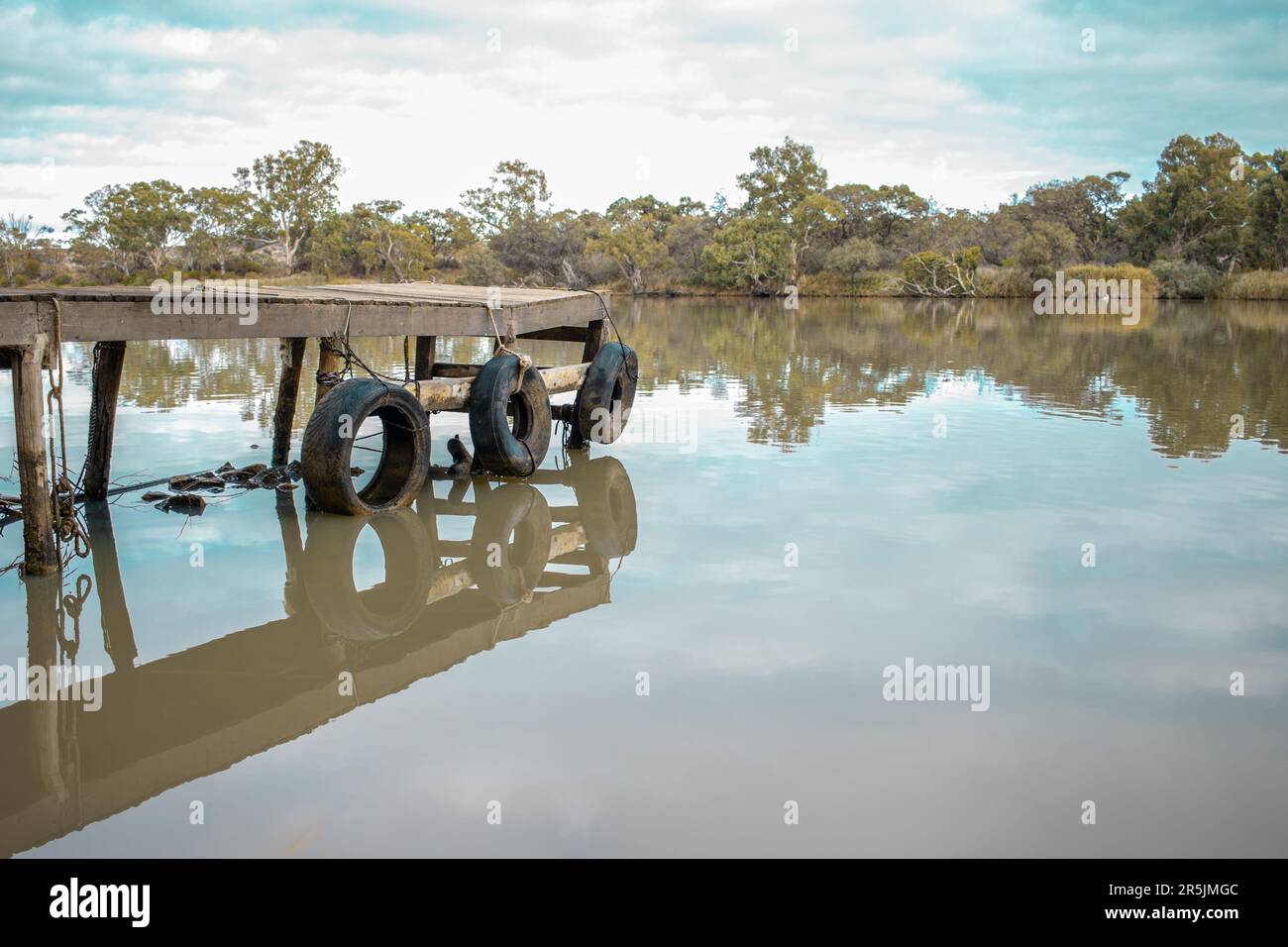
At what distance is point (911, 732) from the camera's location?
4.41 metres

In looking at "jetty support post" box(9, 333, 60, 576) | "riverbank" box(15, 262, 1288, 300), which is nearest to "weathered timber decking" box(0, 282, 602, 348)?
"jetty support post" box(9, 333, 60, 576)

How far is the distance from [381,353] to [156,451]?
1069 cm

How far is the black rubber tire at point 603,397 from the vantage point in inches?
424

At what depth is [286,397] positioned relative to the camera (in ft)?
30.6

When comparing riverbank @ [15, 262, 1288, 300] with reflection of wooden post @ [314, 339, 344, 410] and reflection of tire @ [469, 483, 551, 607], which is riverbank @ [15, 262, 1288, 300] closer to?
reflection of wooden post @ [314, 339, 344, 410]

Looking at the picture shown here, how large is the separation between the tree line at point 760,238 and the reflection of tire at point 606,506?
1811 inches

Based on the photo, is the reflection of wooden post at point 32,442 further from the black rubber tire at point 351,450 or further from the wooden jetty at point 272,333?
the black rubber tire at point 351,450

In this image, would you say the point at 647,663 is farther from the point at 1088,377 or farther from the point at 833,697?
the point at 1088,377

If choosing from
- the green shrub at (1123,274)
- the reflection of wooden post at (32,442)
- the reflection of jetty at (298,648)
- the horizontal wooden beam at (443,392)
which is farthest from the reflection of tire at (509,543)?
the green shrub at (1123,274)

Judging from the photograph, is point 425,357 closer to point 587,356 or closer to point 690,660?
point 587,356

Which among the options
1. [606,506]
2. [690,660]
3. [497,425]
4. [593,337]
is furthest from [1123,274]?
[690,660]

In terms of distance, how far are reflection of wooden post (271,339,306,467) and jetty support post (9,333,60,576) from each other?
3.05 m

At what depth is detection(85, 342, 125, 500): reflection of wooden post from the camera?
26.9 feet
